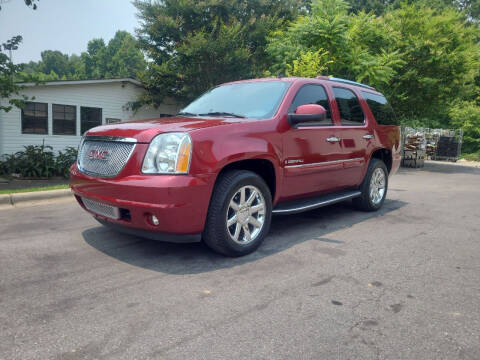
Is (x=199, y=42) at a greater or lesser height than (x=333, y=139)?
greater

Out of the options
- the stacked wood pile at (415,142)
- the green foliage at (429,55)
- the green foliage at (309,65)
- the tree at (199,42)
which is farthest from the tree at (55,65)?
the green foliage at (309,65)

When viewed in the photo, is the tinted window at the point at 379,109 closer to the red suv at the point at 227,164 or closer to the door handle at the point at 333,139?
the red suv at the point at 227,164

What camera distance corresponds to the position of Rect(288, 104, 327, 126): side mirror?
165 inches

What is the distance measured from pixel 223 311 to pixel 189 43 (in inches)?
679

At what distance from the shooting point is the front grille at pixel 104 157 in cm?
355

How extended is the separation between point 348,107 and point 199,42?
1338 cm

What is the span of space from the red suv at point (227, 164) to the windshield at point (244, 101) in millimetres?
15

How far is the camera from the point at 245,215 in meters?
3.87

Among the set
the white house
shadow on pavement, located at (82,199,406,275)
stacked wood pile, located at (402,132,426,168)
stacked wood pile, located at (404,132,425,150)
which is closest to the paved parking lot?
shadow on pavement, located at (82,199,406,275)

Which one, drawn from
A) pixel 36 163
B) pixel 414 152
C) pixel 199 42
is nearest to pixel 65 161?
pixel 36 163

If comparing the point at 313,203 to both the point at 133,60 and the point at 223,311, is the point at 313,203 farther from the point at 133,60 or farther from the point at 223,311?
the point at 133,60

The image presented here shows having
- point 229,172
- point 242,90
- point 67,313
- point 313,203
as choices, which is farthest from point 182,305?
point 242,90

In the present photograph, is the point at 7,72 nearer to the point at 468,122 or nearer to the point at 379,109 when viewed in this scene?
the point at 379,109

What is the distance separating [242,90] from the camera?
488cm
